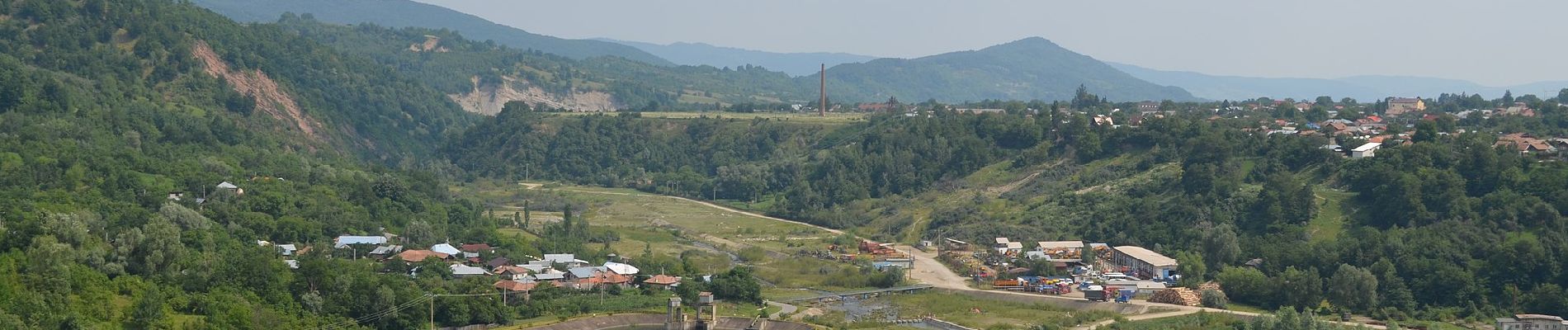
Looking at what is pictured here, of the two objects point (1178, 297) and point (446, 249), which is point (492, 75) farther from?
point (1178, 297)

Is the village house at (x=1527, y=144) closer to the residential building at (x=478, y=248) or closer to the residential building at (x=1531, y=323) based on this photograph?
the residential building at (x=1531, y=323)

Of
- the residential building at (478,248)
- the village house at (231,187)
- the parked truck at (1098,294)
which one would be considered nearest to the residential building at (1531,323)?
Answer: the parked truck at (1098,294)

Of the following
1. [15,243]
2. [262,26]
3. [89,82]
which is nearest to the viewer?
[15,243]

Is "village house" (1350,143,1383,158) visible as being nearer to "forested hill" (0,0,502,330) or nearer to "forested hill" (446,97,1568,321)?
"forested hill" (446,97,1568,321)

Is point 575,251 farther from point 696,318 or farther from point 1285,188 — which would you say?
point 1285,188

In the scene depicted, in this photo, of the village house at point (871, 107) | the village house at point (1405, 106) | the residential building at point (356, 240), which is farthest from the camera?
the village house at point (871, 107)

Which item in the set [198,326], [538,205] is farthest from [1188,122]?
[198,326]

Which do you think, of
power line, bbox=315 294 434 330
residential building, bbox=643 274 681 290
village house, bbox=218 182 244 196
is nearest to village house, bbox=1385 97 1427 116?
residential building, bbox=643 274 681 290
